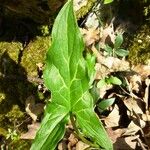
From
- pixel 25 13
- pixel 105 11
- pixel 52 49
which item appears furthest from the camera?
pixel 105 11

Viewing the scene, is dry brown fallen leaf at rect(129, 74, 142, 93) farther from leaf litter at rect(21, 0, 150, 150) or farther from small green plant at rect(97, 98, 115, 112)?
small green plant at rect(97, 98, 115, 112)

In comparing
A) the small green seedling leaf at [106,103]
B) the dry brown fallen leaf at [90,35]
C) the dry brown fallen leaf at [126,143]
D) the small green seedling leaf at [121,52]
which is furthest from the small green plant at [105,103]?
the dry brown fallen leaf at [90,35]

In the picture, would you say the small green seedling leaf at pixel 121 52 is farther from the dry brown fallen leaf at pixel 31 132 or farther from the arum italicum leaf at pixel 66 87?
the arum italicum leaf at pixel 66 87

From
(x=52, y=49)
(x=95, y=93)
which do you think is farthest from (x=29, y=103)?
(x=52, y=49)

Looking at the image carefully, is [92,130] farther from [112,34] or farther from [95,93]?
[112,34]

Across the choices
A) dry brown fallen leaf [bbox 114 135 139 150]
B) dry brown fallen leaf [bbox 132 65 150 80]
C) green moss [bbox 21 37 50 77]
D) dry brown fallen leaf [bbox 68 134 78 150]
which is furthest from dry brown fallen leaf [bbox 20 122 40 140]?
dry brown fallen leaf [bbox 132 65 150 80]
